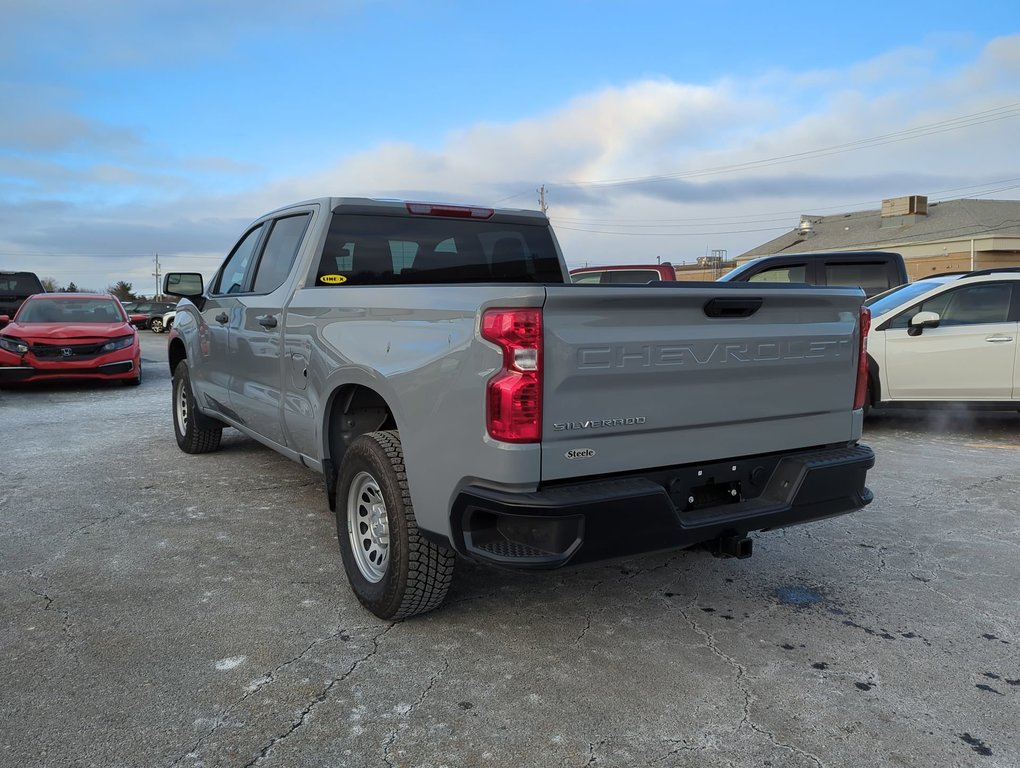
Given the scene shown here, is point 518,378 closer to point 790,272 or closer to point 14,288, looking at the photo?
point 790,272

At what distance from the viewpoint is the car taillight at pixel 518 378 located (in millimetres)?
2705

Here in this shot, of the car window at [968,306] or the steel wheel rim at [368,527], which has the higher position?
the car window at [968,306]

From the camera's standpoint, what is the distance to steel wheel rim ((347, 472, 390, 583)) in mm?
3586

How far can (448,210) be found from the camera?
4.73 m

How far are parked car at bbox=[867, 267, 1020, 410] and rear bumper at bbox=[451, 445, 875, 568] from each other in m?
5.37

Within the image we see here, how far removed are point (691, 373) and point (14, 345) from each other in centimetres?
1145

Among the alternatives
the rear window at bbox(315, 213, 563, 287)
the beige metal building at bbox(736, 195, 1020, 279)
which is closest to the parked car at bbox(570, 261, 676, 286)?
the rear window at bbox(315, 213, 563, 287)

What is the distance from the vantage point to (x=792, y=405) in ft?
11.2

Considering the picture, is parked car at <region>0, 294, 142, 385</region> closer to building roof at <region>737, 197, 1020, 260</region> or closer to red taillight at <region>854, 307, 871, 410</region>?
red taillight at <region>854, 307, 871, 410</region>

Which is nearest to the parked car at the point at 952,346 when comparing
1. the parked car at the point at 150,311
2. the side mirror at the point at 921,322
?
the side mirror at the point at 921,322

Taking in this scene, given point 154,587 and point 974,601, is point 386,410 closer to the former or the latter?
point 154,587

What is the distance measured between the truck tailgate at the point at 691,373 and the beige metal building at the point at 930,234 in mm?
27202

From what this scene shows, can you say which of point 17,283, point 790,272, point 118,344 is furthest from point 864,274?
point 17,283

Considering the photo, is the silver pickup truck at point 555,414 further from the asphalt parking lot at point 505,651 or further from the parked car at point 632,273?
the parked car at point 632,273
